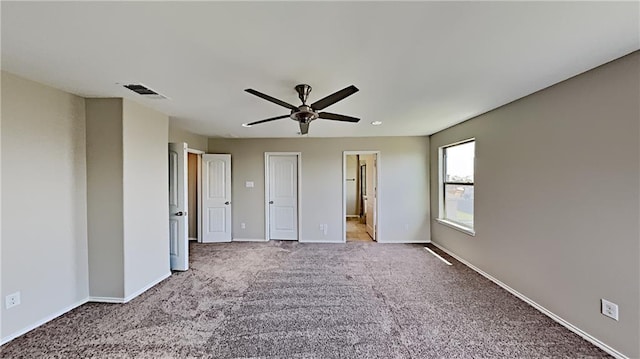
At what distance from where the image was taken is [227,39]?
1770mm

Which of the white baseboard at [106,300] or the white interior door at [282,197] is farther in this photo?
the white interior door at [282,197]

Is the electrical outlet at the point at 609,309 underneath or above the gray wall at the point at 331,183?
underneath

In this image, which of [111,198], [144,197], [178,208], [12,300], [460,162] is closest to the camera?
[12,300]

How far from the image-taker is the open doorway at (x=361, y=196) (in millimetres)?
5949

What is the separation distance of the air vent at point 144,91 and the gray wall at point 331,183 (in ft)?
10.1

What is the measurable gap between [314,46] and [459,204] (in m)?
4.08

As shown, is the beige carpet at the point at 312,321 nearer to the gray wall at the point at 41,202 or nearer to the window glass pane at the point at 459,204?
the gray wall at the point at 41,202

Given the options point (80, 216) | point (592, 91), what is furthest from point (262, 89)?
point (592, 91)

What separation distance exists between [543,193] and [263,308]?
3.13 metres

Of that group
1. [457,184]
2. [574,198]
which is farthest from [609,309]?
[457,184]

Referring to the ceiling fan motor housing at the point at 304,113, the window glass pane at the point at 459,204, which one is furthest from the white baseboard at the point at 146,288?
the window glass pane at the point at 459,204

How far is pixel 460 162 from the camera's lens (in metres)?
4.73

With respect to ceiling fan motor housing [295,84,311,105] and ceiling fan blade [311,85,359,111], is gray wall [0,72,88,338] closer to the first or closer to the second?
ceiling fan motor housing [295,84,311,105]

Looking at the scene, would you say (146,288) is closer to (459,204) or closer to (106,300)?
(106,300)
